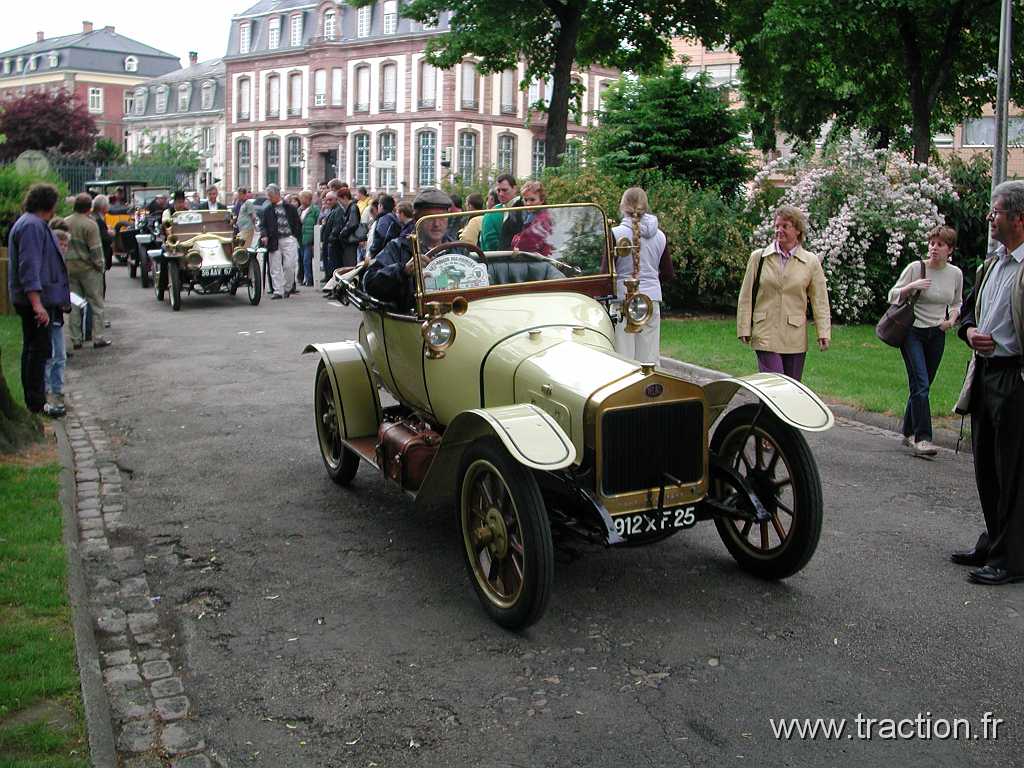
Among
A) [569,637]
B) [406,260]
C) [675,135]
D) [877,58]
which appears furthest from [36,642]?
[877,58]

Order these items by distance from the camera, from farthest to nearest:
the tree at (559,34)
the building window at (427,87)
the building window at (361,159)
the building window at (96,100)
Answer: the building window at (96,100) < the building window at (361,159) < the building window at (427,87) < the tree at (559,34)

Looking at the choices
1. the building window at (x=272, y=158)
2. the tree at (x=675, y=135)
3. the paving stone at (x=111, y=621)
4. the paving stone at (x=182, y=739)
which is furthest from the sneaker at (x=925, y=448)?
the building window at (x=272, y=158)

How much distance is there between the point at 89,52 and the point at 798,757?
4132 inches

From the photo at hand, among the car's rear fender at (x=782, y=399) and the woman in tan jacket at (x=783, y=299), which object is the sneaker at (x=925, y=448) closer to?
the woman in tan jacket at (x=783, y=299)

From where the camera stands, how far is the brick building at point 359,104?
70.3 m

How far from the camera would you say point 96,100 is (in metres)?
97.6

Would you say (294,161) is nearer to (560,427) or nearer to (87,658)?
(560,427)

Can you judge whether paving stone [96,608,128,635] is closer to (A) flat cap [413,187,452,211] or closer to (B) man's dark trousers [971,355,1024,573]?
(A) flat cap [413,187,452,211]

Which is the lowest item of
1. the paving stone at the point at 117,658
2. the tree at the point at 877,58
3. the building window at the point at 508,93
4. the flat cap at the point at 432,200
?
the paving stone at the point at 117,658

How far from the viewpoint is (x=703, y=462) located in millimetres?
5504

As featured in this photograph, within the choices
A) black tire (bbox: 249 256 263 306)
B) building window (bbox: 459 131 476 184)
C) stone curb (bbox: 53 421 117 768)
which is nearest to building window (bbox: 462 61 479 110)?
building window (bbox: 459 131 476 184)

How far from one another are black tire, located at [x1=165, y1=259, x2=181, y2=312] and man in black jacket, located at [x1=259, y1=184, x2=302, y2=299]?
1.97m

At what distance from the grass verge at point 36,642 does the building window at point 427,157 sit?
6514cm

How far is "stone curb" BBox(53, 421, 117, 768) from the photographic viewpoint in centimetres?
402
